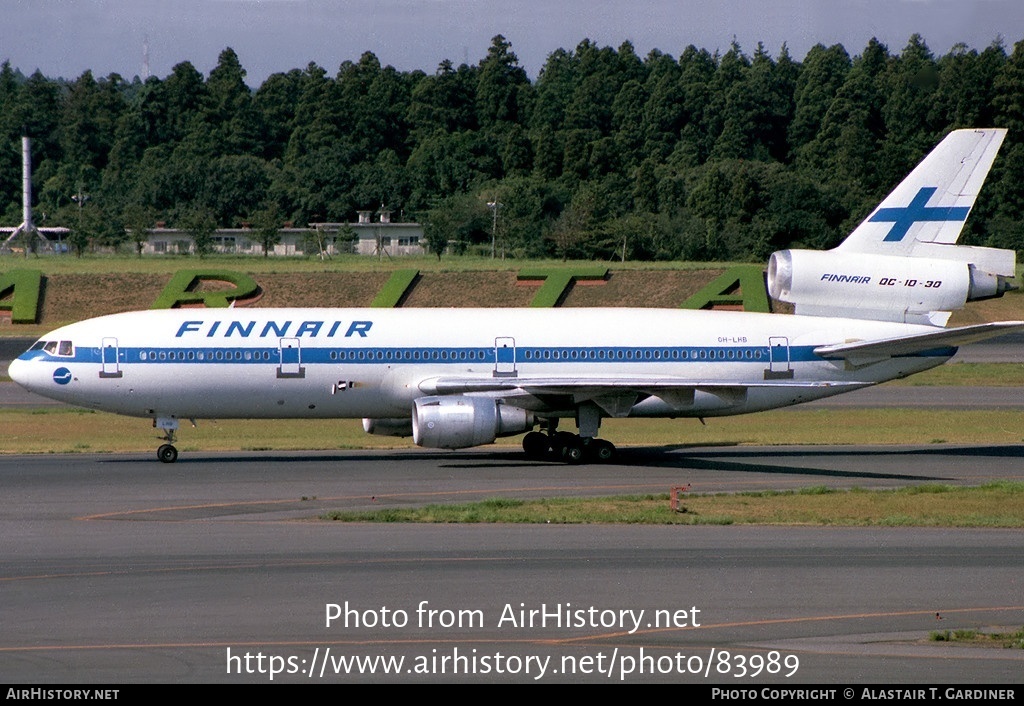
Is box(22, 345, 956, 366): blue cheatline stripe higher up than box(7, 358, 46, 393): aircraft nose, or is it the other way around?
box(22, 345, 956, 366): blue cheatline stripe

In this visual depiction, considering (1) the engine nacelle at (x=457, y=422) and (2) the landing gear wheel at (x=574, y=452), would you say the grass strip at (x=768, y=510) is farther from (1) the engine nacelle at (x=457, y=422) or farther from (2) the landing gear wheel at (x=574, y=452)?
(2) the landing gear wheel at (x=574, y=452)

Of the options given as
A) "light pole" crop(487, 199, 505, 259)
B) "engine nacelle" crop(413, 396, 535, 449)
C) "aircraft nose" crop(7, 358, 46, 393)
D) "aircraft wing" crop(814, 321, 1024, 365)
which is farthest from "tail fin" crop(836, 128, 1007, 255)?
"light pole" crop(487, 199, 505, 259)

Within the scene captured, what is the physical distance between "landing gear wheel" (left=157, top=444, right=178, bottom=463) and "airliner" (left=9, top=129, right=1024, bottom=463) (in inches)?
3.1

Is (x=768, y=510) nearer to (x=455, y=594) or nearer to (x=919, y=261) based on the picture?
(x=455, y=594)

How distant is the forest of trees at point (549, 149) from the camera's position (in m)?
125

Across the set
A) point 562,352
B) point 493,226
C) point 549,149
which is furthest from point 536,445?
point 549,149

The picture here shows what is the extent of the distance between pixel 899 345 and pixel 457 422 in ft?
42.2

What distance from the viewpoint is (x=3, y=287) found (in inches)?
3654

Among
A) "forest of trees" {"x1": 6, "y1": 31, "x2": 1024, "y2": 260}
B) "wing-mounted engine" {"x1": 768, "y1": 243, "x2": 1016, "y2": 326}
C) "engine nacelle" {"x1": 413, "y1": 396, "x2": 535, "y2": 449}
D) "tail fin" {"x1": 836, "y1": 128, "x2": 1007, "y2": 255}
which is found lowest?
"engine nacelle" {"x1": 413, "y1": 396, "x2": 535, "y2": 449}

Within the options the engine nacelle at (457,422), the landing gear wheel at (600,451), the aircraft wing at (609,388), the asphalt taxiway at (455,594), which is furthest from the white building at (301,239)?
the asphalt taxiway at (455,594)

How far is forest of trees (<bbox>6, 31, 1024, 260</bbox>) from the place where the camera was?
125 meters

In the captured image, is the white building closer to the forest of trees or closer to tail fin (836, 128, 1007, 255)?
the forest of trees

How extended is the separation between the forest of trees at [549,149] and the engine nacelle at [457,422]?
84.8 m

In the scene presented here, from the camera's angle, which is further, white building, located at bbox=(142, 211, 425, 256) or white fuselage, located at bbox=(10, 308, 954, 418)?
white building, located at bbox=(142, 211, 425, 256)
